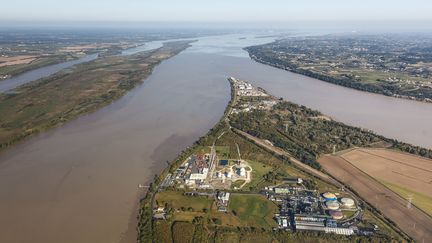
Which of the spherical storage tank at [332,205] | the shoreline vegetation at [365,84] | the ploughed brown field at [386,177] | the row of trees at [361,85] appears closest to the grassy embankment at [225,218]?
the ploughed brown field at [386,177]

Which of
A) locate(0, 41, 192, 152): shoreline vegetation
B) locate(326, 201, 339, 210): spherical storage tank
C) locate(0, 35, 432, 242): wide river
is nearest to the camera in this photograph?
locate(0, 35, 432, 242): wide river

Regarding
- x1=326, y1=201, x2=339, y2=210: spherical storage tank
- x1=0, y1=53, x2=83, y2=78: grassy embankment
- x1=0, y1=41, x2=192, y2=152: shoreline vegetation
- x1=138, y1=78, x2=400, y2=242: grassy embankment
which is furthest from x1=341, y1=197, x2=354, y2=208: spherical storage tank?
x1=0, y1=53, x2=83, y2=78: grassy embankment

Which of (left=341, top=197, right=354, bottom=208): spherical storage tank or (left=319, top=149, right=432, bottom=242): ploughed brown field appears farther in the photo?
(left=341, top=197, right=354, bottom=208): spherical storage tank

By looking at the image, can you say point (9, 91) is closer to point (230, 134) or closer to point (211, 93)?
point (211, 93)

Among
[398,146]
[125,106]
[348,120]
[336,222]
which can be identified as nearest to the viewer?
[336,222]

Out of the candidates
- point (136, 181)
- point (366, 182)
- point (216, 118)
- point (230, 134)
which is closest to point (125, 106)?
point (216, 118)

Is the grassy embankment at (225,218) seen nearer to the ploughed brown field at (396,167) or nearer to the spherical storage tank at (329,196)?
the spherical storage tank at (329,196)

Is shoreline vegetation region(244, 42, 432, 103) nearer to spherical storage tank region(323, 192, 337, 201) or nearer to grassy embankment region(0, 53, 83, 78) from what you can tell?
spherical storage tank region(323, 192, 337, 201)
